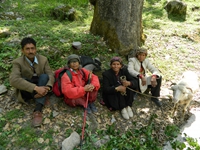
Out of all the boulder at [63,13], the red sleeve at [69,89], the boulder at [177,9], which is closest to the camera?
the red sleeve at [69,89]

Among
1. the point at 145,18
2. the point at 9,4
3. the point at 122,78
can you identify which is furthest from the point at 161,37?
the point at 9,4

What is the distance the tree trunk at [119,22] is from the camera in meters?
5.84

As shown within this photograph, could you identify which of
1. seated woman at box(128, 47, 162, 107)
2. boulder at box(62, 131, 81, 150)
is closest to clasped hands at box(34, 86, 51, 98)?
boulder at box(62, 131, 81, 150)

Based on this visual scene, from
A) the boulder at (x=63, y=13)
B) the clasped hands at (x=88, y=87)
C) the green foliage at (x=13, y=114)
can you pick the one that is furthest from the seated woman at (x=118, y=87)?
the boulder at (x=63, y=13)

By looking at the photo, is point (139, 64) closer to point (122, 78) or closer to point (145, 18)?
point (122, 78)

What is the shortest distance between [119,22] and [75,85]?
3.14 meters

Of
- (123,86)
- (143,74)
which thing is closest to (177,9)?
(143,74)

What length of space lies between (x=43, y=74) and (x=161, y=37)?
20.6ft

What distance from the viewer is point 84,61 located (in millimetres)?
4863

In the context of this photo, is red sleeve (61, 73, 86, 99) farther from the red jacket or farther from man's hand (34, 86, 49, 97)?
man's hand (34, 86, 49, 97)

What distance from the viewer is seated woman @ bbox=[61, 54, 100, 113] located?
3713mm

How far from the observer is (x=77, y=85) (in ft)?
12.8

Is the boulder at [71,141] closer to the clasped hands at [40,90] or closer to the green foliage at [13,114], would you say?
the clasped hands at [40,90]

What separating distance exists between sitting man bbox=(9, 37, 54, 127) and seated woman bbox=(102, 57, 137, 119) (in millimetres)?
1382
